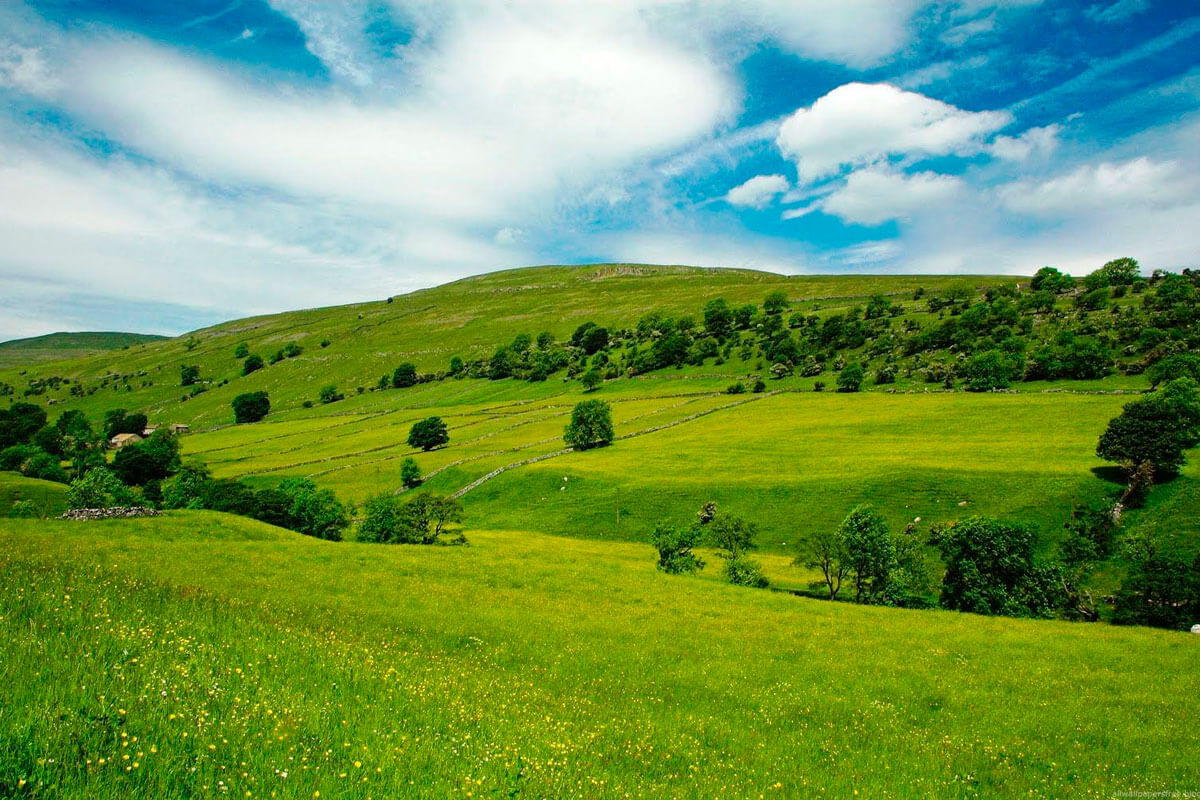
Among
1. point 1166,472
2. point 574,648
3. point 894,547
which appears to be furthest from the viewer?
point 1166,472

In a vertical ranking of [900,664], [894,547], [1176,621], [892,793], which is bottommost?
[1176,621]

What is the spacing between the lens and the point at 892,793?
36.4 ft

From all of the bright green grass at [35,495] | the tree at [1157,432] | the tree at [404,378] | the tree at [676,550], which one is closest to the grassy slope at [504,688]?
the tree at [676,550]

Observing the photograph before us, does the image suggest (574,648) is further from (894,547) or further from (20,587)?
(894,547)

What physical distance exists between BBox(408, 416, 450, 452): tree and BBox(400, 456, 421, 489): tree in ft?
68.2

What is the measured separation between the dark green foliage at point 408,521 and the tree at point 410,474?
29206 mm

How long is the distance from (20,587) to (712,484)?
2968 inches

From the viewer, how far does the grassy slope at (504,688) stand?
6645 mm

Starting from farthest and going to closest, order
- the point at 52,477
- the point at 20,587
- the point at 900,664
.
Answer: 1. the point at 52,477
2. the point at 900,664
3. the point at 20,587

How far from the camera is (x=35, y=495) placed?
79.8m

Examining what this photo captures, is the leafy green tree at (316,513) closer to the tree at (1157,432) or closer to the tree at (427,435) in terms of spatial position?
the tree at (427,435)

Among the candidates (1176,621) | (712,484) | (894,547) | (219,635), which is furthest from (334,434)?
(1176,621)

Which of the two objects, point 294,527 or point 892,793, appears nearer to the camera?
point 892,793

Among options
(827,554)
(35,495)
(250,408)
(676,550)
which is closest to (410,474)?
(35,495)
